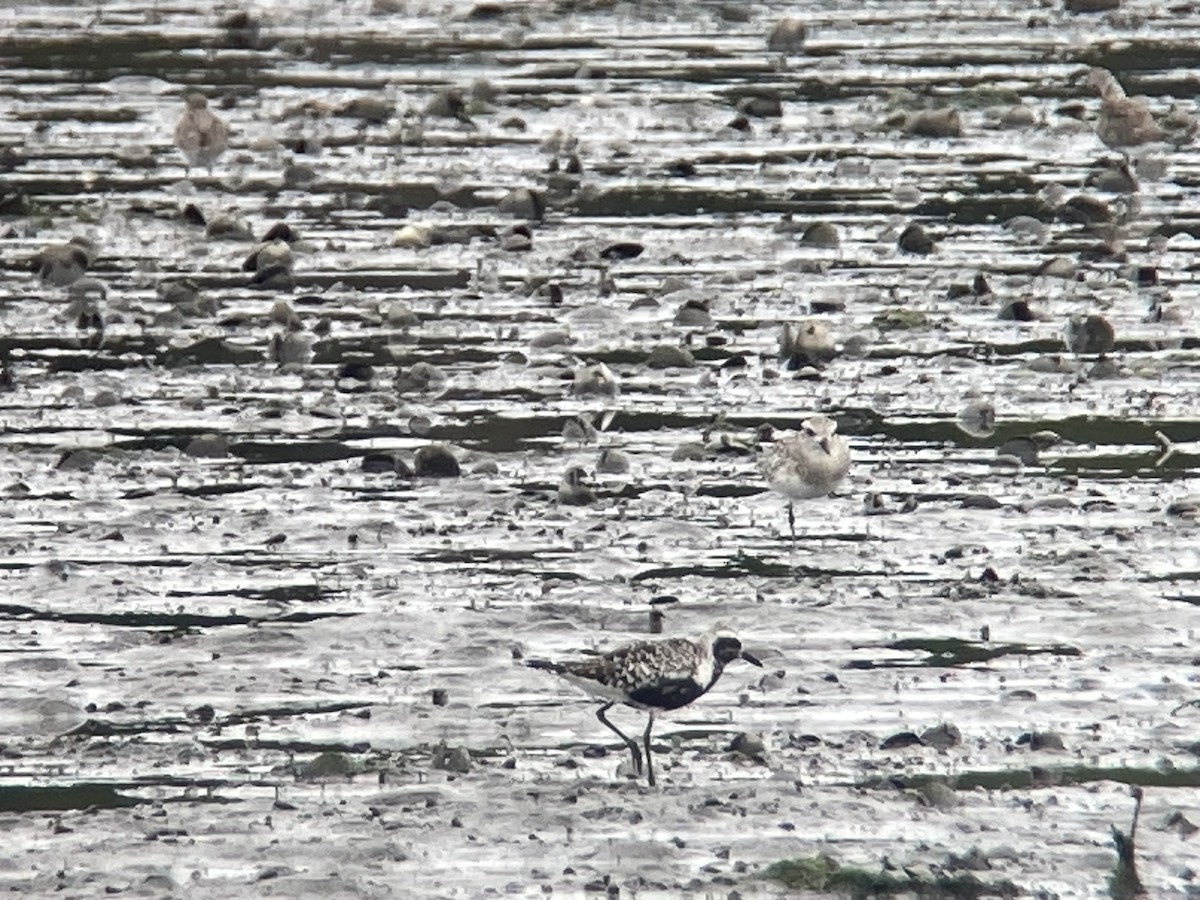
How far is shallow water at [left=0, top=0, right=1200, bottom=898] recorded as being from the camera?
1019cm

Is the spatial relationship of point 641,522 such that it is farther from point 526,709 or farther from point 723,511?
point 526,709

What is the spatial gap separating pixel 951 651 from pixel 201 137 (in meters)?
13.8

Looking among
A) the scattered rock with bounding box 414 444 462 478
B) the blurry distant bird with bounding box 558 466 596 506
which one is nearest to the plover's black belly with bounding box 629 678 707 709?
the blurry distant bird with bounding box 558 466 596 506

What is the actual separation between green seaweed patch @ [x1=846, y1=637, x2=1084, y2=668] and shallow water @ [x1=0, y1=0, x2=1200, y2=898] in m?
0.03

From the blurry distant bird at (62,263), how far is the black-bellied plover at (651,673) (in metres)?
9.76

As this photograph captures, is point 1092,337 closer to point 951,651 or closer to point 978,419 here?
point 978,419

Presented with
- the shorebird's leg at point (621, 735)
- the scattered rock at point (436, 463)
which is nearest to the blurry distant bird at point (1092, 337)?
the scattered rock at point (436, 463)

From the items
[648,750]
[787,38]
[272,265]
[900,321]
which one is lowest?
[648,750]

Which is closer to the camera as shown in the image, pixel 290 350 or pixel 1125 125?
pixel 290 350

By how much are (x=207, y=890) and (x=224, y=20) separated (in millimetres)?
24339

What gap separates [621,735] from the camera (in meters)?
11.0

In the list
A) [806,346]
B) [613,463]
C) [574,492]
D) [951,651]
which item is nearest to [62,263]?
[806,346]

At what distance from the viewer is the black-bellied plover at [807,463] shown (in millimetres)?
13914

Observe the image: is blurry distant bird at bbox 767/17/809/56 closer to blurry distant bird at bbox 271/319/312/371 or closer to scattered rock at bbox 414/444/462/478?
blurry distant bird at bbox 271/319/312/371
